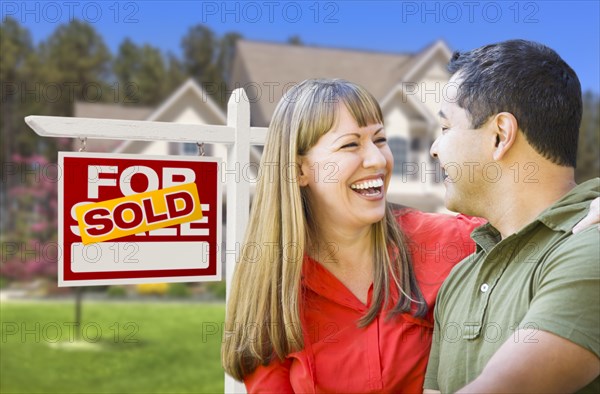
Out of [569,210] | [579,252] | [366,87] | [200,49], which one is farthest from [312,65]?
[579,252]

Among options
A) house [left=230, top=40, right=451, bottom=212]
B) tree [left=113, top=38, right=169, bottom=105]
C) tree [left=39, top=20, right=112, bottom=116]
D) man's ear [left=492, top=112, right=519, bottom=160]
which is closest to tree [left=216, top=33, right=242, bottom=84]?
tree [left=113, top=38, right=169, bottom=105]

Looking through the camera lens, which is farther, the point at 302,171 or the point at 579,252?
the point at 302,171

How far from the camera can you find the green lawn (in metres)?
11.4

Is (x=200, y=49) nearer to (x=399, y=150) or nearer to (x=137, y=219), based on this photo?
(x=399, y=150)

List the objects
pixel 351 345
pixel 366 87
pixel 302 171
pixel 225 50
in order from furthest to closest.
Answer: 1. pixel 225 50
2. pixel 366 87
3. pixel 302 171
4. pixel 351 345

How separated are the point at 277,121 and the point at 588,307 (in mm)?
1288

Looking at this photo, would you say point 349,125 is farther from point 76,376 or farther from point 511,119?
point 76,376

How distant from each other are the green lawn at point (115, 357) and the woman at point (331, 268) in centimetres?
Result: 789

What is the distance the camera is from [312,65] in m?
17.8

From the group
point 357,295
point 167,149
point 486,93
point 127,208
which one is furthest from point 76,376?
point 486,93

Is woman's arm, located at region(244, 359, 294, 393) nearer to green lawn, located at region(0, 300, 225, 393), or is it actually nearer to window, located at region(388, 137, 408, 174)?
green lawn, located at region(0, 300, 225, 393)

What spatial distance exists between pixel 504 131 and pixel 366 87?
41.6ft

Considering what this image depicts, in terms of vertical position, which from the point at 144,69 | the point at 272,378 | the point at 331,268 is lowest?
the point at 272,378

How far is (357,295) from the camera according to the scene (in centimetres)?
245
